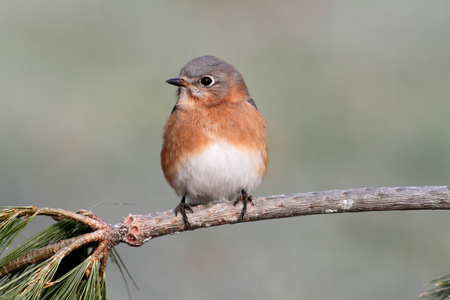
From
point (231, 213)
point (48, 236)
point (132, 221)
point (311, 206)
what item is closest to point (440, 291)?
point (311, 206)

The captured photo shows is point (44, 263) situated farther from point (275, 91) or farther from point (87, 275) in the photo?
point (275, 91)

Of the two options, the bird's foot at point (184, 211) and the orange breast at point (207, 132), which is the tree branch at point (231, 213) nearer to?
the bird's foot at point (184, 211)

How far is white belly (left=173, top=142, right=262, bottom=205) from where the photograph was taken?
366cm

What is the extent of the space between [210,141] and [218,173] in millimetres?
200

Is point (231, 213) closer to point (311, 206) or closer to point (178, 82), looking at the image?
point (311, 206)

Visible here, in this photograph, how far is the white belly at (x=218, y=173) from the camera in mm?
3660

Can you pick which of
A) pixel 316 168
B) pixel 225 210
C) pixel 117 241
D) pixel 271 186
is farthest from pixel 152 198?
pixel 117 241

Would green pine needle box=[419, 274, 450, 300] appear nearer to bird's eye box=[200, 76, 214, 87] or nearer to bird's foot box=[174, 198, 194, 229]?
bird's foot box=[174, 198, 194, 229]

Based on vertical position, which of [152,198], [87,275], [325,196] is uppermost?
[325,196]

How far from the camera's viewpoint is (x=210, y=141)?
3697 millimetres

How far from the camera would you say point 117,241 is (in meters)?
2.42

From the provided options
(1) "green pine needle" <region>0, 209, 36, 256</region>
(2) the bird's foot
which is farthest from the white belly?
(1) "green pine needle" <region>0, 209, 36, 256</region>

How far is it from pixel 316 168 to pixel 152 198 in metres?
1.55

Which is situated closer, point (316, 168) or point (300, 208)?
point (300, 208)
